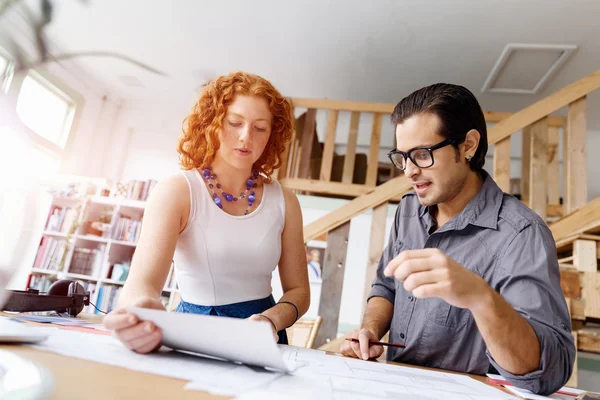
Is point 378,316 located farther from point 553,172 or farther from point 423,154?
point 553,172

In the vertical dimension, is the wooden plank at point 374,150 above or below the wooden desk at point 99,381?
above

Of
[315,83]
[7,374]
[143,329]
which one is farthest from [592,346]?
[315,83]

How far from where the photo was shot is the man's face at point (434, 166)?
1054mm

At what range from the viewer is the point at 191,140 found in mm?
1190

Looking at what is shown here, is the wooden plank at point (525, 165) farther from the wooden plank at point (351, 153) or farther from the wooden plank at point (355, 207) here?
the wooden plank at point (355, 207)

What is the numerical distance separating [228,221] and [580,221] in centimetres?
216

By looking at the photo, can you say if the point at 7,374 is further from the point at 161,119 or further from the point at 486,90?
the point at 161,119

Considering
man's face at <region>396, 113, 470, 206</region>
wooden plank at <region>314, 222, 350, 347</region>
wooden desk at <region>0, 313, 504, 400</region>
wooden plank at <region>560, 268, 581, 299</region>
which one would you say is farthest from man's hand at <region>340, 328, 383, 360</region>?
wooden plank at <region>560, 268, 581, 299</region>

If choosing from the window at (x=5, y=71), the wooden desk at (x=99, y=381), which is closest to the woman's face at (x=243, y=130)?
the wooden desk at (x=99, y=381)

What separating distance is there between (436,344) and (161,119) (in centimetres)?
526

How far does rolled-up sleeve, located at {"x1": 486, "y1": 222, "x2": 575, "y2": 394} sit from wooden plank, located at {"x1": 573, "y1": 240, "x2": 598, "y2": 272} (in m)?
1.80

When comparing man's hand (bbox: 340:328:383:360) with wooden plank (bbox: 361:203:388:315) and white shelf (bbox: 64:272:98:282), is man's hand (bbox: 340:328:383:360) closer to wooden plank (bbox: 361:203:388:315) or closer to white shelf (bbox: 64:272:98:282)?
wooden plank (bbox: 361:203:388:315)

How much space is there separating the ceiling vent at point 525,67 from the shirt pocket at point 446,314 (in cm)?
314

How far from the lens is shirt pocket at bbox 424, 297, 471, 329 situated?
3.13 ft
